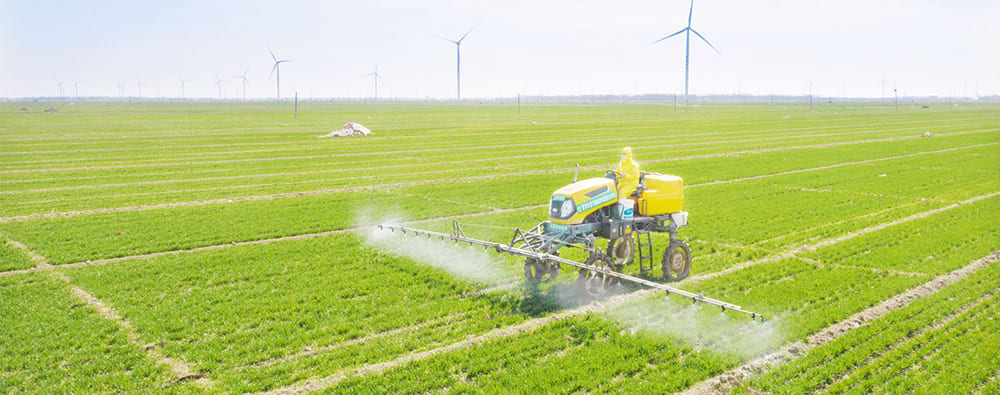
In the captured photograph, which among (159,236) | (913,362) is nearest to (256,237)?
(159,236)

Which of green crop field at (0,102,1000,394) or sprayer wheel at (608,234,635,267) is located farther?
sprayer wheel at (608,234,635,267)

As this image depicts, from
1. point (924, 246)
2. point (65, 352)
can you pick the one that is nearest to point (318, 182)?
point (65, 352)

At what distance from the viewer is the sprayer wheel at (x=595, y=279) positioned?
37.9 feet

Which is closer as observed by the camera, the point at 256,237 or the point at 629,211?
the point at 629,211

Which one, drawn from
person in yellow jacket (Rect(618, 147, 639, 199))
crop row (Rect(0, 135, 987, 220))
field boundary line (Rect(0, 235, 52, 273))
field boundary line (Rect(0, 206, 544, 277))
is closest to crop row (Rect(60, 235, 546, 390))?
field boundary line (Rect(0, 206, 544, 277))

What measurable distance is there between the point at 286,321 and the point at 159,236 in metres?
8.49

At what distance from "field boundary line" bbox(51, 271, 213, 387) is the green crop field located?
5 centimetres

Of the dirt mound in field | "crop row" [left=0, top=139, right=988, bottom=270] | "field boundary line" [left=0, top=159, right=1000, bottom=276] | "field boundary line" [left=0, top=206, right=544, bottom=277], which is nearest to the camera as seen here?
"field boundary line" [left=0, top=159, right=1000, bottom=276]

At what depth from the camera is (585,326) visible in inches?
418

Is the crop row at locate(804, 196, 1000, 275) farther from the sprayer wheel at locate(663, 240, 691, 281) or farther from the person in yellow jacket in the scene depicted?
the person in yellow jacket

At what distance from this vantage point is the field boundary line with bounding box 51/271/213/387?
9.05 metres

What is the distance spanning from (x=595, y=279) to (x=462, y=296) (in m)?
2.36

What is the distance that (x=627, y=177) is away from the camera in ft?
42.9

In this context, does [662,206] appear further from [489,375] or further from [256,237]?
[256,237]
